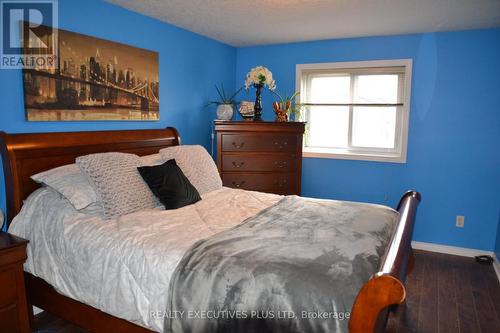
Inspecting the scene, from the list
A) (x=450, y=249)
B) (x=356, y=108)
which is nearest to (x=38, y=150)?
(x=356, y=108)

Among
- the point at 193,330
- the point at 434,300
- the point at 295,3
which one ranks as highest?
the point at 295,3

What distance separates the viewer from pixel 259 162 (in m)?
3.77

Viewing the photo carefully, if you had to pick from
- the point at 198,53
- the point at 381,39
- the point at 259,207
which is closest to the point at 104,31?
the point at 198,53

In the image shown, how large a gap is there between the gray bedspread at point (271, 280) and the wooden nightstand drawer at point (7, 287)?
925 millimetres

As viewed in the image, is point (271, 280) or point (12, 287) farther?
point (12, 287)

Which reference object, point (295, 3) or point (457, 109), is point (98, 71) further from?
point (457, 109)

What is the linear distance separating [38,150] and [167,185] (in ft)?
2.75

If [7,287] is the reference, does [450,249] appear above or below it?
below

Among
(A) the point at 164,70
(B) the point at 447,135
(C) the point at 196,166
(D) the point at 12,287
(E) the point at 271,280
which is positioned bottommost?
(D) the point at 12,287

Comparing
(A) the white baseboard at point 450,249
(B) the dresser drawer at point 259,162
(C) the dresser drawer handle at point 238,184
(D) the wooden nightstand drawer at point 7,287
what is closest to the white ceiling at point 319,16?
(B) the dresser drawer at point 259,162

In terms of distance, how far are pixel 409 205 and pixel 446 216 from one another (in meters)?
1.89

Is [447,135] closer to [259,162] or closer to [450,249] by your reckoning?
[450,249]

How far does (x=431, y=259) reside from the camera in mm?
3576

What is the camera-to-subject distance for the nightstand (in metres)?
1.81
